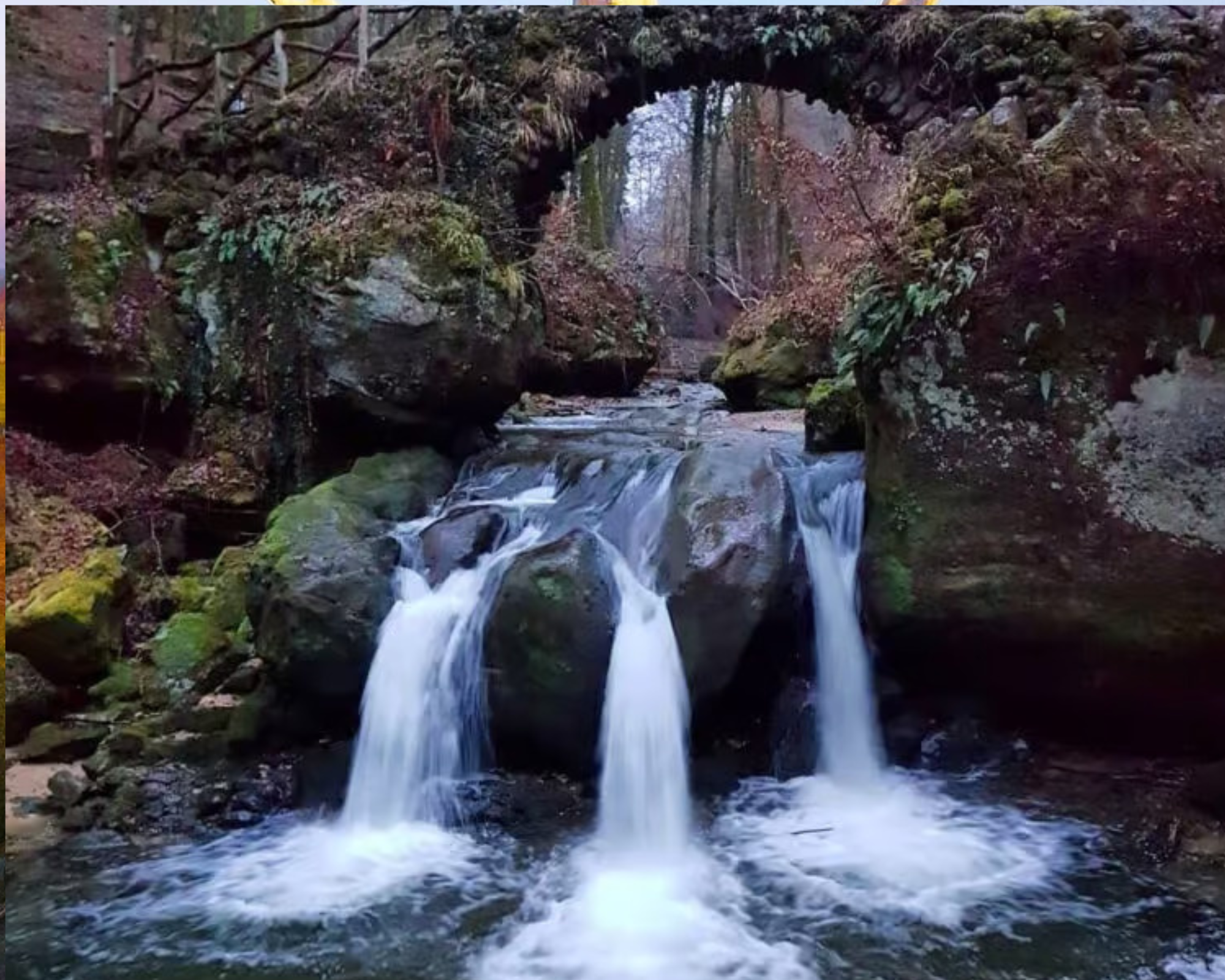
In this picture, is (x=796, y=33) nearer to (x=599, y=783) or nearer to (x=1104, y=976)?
(x=599, y=783)

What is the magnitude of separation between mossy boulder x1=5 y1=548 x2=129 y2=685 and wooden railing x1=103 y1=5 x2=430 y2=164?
310cm

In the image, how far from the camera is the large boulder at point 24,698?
4.67 meters

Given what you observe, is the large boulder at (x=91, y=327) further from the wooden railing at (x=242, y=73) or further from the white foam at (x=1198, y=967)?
the white foam at (x=1198, y=967)

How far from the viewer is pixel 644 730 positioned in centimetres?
418

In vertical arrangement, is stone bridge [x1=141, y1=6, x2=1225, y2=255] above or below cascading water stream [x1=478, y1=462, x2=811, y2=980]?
above

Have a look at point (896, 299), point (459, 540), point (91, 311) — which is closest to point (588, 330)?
point (91, 311)

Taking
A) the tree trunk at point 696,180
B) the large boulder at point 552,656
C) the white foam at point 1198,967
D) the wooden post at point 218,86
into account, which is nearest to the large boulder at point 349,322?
the wooden post at point 218,86

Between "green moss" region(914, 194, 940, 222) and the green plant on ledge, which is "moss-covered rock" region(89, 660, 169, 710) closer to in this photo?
the green plant on ledge

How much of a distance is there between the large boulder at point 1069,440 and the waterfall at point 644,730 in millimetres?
953

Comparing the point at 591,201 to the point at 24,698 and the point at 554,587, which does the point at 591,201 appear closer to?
the point at 554,587

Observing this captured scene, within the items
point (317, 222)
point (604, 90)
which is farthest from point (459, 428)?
point (604, 90)

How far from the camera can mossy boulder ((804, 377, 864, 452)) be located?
550 centimetres

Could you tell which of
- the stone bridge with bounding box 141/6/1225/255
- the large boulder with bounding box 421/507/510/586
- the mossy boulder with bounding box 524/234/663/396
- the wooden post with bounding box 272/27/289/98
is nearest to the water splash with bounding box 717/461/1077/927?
the large boulder with bounding box 421/507/510/586

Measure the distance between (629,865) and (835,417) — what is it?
2845mm
